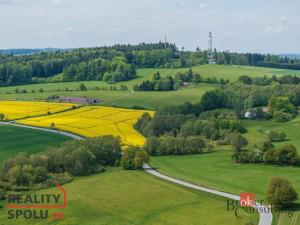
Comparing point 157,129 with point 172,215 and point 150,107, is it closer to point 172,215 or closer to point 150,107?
point 150,107

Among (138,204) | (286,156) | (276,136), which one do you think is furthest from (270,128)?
(138,204)

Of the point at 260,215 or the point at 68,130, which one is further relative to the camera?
the point at 68,130

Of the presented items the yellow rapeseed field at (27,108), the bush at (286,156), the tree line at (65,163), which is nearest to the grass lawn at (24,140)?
the tree line at (65,163)

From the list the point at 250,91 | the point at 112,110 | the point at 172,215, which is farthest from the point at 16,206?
the point at 250,91

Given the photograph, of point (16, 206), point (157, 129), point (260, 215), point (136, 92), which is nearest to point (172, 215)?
point (260, 215)

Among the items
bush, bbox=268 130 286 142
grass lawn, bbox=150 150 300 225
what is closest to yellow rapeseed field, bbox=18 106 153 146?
grass lawn, bbox=150 150 300 225

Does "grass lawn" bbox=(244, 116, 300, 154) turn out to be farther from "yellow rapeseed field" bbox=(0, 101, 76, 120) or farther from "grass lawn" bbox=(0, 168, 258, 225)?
"yellow rapeseed field" bbox=(0, 101, 76, 120)

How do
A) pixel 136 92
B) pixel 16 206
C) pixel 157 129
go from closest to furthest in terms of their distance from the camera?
pixel 16 206 → pixel 157 129 → pixel 136 92

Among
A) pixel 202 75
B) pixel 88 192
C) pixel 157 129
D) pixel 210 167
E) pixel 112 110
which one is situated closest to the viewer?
pixel 88 192
